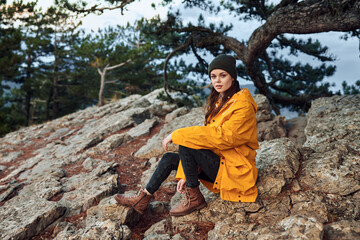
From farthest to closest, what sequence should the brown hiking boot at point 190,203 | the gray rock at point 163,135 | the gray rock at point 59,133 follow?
the gray rock at point 59,133
the gray rock at point 163,135
the brown hiking boot at point 190,203

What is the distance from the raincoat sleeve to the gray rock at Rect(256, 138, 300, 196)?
0.82 m

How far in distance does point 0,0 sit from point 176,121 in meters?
17.1

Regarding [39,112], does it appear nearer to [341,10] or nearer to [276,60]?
[276,60]

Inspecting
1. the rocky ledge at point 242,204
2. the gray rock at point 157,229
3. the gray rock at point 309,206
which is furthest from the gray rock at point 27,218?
the gray rock at point 309,206

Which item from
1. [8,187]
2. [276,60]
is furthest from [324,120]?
[8,187]

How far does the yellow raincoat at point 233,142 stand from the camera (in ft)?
8.11

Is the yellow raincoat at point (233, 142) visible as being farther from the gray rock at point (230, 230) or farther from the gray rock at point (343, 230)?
the gray rock at point (343, 230)

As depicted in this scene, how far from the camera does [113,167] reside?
17.1ft

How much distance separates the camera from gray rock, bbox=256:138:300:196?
116 inches

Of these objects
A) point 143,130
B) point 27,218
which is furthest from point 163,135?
point 27,218

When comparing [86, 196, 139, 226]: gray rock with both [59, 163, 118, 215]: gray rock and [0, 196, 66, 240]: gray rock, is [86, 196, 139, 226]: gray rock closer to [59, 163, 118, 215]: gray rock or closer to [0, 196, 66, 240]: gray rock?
[59, 163, 118, 215]: gray rock

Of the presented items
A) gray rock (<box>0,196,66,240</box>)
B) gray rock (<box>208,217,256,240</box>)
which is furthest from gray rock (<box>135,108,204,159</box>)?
gray rock (<box>208,217,256,240</box>)

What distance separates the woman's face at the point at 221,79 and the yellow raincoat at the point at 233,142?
0.19 meters

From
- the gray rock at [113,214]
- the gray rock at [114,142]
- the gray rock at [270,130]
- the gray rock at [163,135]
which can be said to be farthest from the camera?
the gray rock at [114,142]
